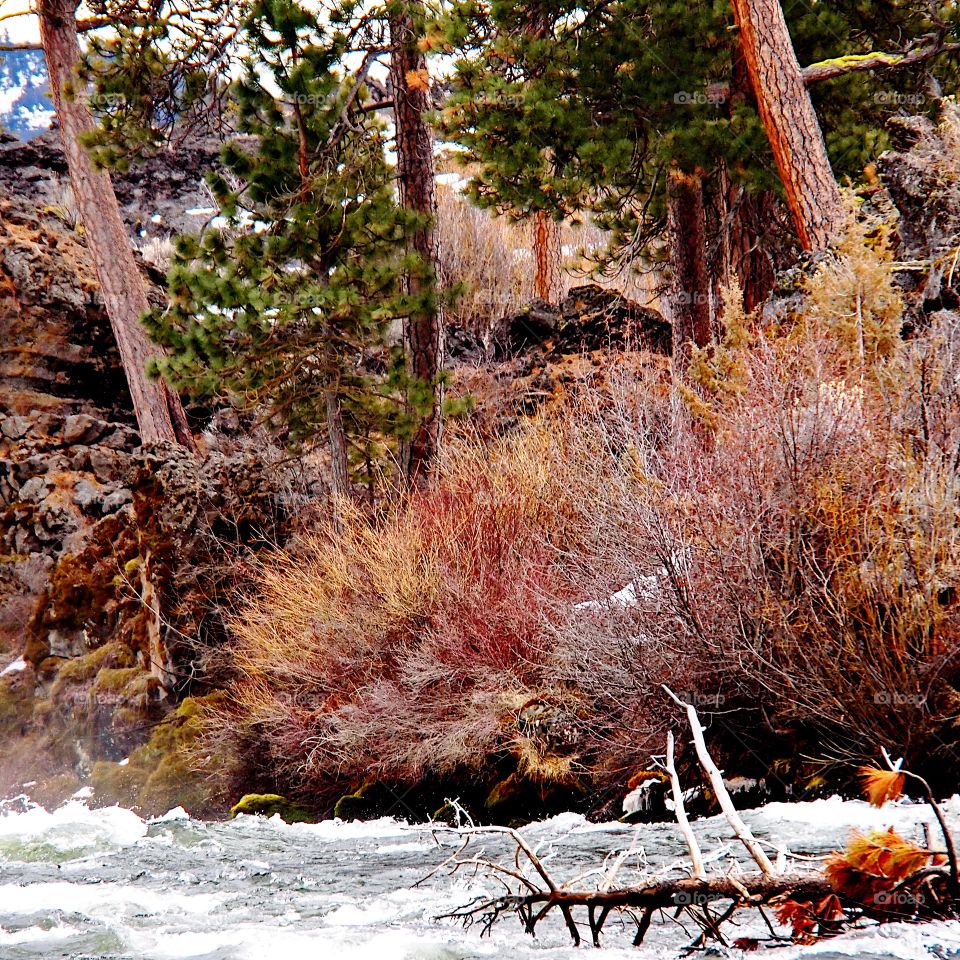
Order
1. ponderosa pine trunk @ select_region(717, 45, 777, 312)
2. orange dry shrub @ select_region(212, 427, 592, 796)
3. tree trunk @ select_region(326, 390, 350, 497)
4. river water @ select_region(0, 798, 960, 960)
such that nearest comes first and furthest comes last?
1. river water @ select_region(0, 798, 960, 960)
2. orange dry shrub @ select_region(212, 427, 592, 796)
3. tree trunk @ select_region(326, 390, 350, 497)
4. ponderosa pine trunk @ select_region(717, 45, 777, 312)

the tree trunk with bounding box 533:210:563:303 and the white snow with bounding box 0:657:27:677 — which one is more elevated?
the tree trunk with bounding box 533:210:563:303

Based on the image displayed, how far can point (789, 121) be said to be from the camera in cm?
868

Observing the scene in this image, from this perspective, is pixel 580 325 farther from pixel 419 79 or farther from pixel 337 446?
pixel 337 446

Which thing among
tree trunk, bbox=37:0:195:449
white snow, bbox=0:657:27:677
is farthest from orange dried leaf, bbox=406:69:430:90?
white snow, bbox=0:657:27:677

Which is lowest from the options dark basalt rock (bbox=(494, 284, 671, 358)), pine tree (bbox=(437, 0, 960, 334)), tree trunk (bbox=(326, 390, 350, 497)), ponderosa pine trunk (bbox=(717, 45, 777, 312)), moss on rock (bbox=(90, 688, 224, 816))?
moss on rock (bbox=(90, 688, 224, 816))

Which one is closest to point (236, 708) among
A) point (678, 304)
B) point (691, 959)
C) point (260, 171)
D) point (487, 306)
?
point (260, 171)

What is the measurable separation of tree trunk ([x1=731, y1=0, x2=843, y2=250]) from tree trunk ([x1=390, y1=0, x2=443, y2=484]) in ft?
10.7

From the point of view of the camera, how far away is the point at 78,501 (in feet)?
36.3

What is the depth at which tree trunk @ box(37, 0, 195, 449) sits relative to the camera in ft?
38.1

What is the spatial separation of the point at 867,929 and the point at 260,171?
7.93 metres

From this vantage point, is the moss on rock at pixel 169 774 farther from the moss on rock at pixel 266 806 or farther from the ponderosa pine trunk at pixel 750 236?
the ponderosa pine trunk at pixel 750 236

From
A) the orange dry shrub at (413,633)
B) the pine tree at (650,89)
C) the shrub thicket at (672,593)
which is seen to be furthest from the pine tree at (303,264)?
the shrub thicket at (672,593)

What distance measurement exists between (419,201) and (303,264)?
1.34 m

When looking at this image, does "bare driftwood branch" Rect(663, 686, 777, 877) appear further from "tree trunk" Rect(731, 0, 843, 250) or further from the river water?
"tree trunk" Rect(731, 0, 843, 250)
